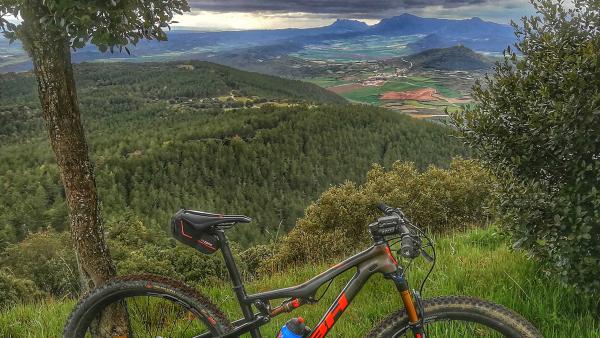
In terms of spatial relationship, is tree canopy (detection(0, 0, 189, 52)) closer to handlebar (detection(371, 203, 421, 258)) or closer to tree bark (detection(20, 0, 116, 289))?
tree bark (detection(20, 0, 116, 289))

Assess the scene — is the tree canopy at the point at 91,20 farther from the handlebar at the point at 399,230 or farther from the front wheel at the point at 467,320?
the front wheel at the point at 467,320

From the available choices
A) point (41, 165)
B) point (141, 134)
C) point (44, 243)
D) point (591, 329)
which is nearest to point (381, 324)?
point (591, 329)

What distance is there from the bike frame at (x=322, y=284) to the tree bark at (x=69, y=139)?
159cm

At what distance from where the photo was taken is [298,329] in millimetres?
2869

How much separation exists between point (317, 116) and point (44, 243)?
135924 mm

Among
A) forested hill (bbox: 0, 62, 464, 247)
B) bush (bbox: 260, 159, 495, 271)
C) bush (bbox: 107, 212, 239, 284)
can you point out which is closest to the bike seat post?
bush (bbox: 107, 212, 239, 284)

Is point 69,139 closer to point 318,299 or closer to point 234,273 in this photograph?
point 234,273

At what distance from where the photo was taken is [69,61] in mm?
3820

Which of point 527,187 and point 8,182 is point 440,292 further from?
point 8,182

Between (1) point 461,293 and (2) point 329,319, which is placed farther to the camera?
(1) point 461,293

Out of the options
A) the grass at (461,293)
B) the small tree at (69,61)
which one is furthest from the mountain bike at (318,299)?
the grass at (461,293)

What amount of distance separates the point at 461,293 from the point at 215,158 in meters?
135

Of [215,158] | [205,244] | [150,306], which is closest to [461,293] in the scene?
[205,244]

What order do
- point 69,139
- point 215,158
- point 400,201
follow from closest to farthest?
point 69,139, point 400,201, point 215,158
